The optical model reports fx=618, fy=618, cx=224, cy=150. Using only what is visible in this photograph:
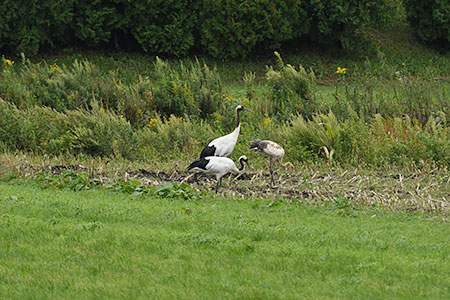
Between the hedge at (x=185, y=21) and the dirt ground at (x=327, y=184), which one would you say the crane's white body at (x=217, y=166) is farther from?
the hedge at (x=185, y=21)

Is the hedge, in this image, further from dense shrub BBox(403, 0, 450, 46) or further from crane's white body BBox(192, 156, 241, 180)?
crane's white body BBox(192, 156, 241, 180)

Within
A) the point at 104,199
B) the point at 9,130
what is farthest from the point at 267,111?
the point at 104,199

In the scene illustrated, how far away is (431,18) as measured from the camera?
2414 centimetres

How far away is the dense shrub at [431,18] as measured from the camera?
76.0ft

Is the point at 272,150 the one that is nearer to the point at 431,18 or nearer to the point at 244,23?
the point at 244,23

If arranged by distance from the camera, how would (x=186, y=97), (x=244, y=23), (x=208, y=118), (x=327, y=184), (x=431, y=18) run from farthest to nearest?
(x=431, y=18) → (x=244, y=23) → (x=186, y=97) → (x=208, y=118) → (x=327, y=184)

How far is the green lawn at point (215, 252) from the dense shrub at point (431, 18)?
17649 millimetres

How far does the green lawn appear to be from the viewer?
5297 millimetres

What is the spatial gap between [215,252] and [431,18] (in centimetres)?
2073

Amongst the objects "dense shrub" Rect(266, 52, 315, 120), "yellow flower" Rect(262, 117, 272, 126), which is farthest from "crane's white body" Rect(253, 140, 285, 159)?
"dense shrub" Rect(266, 52, 315, 120)

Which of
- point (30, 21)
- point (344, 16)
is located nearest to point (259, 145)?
point (344, 16)

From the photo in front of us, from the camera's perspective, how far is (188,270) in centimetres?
570

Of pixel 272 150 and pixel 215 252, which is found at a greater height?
pixel 215 252

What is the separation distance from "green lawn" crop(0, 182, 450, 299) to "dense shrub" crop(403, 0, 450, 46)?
17.6 meters
